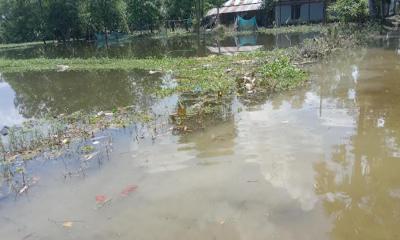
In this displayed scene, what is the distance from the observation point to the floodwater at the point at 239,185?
4.44 metres

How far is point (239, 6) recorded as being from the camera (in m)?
41.8

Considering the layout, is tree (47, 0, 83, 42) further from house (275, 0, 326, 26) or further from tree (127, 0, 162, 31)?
house (275, 0, 326, 26)

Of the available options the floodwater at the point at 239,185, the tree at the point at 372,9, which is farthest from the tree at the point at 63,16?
the floodwater at the point at 239,185

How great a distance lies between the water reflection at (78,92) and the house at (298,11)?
26.1 meters

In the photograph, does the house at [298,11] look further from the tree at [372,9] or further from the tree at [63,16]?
the tree at [63,16]

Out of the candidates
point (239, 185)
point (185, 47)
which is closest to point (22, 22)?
point (185, 47)

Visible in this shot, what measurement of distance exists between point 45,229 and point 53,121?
4980 millimetres

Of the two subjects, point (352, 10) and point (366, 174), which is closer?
point (366, 174)

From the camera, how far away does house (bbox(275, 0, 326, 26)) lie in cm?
3756

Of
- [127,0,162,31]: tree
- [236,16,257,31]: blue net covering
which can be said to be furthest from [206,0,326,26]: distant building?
[127,0,162,31]: tree

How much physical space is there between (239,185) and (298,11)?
36.2 meters

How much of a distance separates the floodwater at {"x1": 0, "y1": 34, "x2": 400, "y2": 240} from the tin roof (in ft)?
112

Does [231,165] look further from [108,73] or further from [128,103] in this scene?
[108,73]

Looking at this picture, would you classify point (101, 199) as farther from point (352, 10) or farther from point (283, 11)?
point (283, 11)
